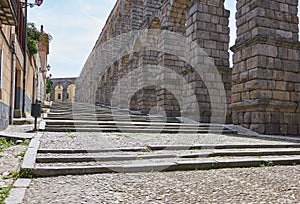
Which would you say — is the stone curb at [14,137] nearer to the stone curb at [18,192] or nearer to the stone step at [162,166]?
the stone step at [162,166]

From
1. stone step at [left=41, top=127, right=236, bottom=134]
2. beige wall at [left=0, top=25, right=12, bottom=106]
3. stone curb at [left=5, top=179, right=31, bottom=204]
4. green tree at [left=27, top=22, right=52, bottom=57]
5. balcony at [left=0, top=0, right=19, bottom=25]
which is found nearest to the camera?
stone curb at [left=5, top=179, right=31, bottom=204]

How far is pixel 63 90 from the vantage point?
54188mm

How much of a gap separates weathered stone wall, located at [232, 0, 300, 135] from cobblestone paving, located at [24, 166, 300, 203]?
4.40 m

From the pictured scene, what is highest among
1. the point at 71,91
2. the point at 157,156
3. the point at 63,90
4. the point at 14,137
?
the point at 63,90

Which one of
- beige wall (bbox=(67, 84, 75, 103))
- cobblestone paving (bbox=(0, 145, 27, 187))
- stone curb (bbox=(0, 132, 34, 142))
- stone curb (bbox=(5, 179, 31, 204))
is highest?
beige wall (bbox=(67, 84, 75, 103))

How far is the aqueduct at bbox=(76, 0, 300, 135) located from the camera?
7941 mm

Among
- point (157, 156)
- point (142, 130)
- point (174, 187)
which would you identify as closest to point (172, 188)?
point (174, 187)

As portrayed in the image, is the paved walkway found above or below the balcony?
below

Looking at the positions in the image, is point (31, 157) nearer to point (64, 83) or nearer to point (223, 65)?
point (223, 65)

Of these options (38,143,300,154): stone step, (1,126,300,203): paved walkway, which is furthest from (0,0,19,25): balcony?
(1,126,300,203): paved walkway

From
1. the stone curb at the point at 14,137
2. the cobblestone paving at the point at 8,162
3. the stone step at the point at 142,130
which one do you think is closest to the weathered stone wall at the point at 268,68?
the stone step at the point at 142,130

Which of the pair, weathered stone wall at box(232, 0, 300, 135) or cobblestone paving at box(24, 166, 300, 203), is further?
weathered stone wall at box(232, 0, 300, 135)

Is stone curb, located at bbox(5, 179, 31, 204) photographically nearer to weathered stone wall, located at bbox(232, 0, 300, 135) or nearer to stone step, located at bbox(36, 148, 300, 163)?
stone step, located at bbox(36, 148, 300, 163)

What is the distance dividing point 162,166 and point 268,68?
5.50 meters
